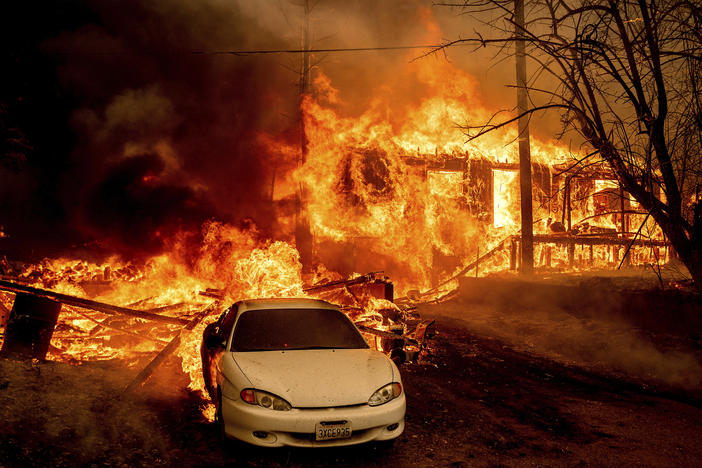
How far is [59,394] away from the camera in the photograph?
5441mm

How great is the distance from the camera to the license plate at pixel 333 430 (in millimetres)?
4016

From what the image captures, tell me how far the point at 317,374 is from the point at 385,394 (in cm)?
69

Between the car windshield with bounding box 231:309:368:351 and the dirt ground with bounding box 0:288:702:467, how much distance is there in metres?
1.09

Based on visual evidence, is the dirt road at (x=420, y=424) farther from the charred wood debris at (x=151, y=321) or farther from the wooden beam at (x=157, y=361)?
the charred wood debris at (x=151, y=321)

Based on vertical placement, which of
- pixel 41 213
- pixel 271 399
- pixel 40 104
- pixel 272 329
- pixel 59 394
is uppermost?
pixel 40 104

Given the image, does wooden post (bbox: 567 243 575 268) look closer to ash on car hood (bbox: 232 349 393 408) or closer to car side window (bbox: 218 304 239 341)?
ash on car hood (bbox: 232 349 393 408)

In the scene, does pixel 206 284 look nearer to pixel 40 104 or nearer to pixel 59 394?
pixel 40 104

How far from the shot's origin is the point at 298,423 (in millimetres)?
4012

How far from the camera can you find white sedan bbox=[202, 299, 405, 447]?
405 centimetres

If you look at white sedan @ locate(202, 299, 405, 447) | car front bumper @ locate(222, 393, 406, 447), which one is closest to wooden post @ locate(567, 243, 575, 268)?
white sedan @ locate(202, 299, 405, 447)

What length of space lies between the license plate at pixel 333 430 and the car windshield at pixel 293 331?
125cm

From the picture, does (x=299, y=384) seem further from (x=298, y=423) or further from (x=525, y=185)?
(x=525, y=185)

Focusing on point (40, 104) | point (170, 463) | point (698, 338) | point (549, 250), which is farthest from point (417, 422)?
point (40, 104)

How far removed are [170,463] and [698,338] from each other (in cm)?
921
